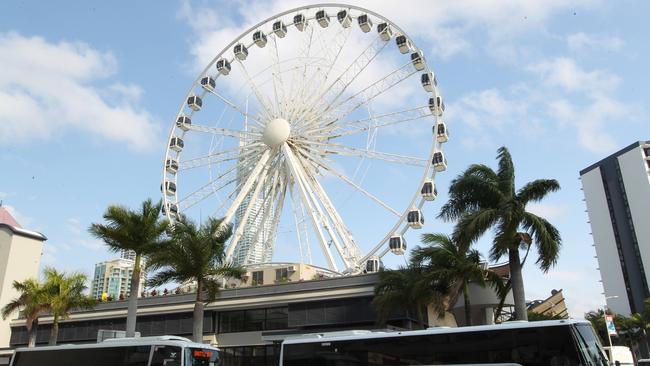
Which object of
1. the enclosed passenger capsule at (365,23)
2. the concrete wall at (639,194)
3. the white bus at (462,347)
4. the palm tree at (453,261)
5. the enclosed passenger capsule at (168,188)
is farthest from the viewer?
the concrete wall at (639,194)

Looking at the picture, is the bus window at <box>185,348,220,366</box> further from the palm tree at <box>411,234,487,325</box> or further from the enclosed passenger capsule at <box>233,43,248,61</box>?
the enclosed passenger capsule at <box>233,43,248,61</box>

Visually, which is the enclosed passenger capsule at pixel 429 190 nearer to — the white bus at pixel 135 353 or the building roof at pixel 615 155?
the white bus at pixel 135 353

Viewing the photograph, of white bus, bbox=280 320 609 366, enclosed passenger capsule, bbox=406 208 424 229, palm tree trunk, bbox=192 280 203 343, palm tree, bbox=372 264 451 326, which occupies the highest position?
enclosed passenger capsule, bbox=406 208 424 229

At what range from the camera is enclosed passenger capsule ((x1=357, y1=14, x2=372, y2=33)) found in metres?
44.5

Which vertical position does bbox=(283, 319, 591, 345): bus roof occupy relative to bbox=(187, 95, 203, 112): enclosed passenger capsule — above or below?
below

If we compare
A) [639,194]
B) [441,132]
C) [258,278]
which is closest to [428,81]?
[441,132]

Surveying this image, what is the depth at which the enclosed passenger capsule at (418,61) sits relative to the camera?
140ft

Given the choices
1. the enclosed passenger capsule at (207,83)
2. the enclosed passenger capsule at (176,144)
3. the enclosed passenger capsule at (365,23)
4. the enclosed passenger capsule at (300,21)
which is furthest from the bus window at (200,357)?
the enclosed passenger capsule at (207,83)

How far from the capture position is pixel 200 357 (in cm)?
2227

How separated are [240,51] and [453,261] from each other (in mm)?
28259

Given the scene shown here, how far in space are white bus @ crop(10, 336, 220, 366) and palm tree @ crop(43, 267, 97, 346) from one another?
13.4 meters

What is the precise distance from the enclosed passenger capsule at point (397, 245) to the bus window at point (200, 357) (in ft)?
55.8

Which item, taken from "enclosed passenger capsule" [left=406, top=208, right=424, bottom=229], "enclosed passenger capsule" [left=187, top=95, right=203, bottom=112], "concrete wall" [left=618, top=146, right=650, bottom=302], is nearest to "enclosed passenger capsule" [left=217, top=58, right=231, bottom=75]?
"enclosed passenger capsule" [left=187, top=95, right=203, bottom=112]

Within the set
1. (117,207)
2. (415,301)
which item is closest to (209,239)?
(117,207)
